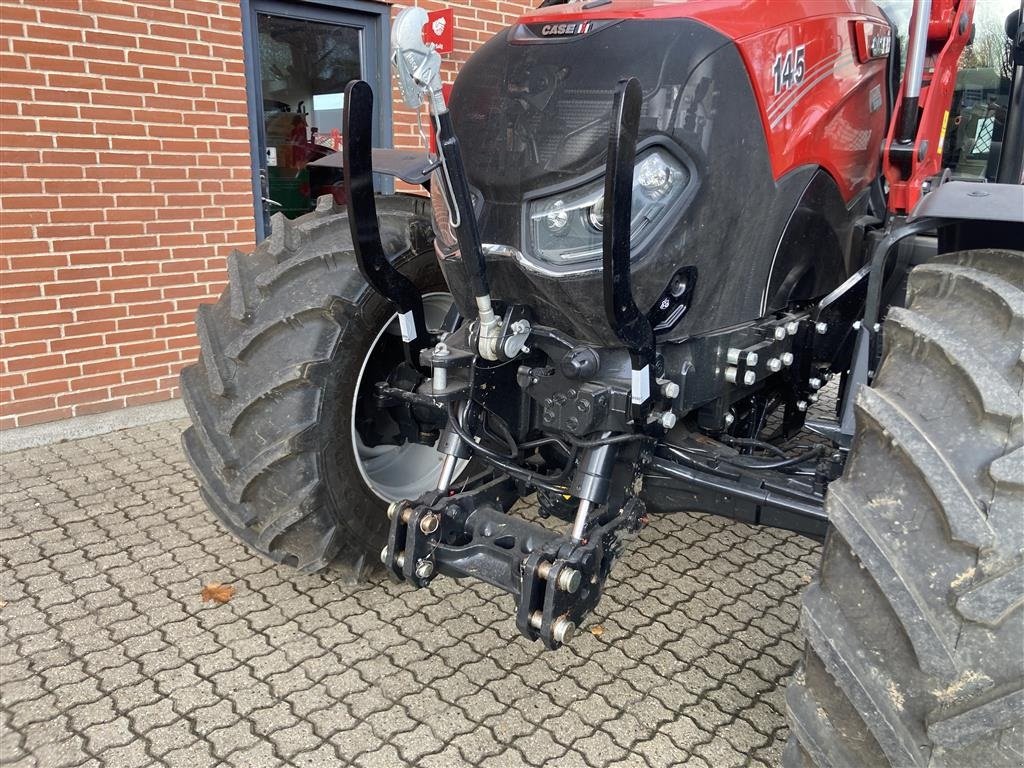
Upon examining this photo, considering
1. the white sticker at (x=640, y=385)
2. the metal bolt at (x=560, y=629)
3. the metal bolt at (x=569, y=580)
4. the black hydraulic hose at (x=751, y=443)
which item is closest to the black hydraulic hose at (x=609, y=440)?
the white sticker at (x=640, y=385)

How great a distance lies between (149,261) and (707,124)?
3948mm

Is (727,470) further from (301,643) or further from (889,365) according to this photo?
(301,643)

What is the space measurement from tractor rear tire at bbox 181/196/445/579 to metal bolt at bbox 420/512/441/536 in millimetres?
633

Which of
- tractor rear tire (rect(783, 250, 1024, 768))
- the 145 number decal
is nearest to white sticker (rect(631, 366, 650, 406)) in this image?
tractor rear tire (rect(783, 250, 1024, 768))

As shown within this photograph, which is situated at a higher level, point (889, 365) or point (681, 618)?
point (889, 365)

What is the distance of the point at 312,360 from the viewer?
2672 millimetres

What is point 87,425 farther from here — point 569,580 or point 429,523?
point 569,580

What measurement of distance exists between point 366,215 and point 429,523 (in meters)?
0.84

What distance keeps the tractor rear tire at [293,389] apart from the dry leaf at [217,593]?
1.35 ft

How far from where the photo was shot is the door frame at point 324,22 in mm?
5305

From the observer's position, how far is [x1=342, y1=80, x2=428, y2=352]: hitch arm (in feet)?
6.77

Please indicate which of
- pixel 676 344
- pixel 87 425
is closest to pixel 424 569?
pixel 676 344

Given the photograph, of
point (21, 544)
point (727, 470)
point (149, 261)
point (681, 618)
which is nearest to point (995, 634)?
point (727, 470)

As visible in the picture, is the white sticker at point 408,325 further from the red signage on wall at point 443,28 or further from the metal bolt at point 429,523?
the red signage on wall at point 443,28
